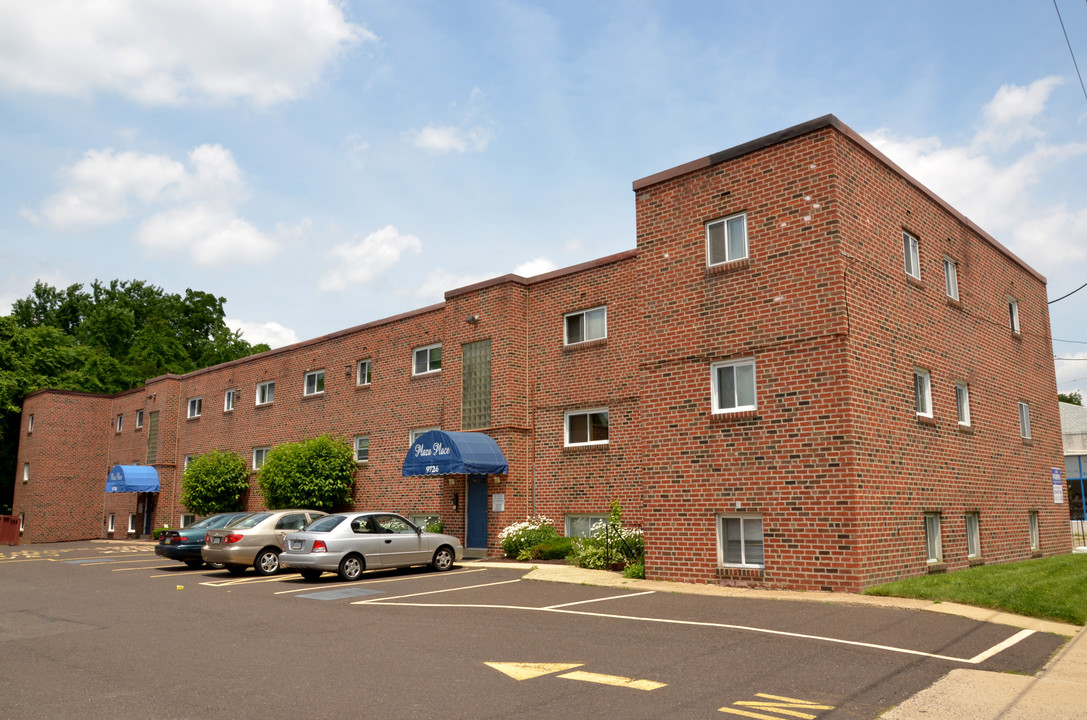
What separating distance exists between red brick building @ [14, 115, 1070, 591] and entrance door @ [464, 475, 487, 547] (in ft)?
0.28

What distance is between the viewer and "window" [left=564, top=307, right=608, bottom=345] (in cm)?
2114

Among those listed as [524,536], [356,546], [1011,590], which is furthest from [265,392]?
[1011,590]

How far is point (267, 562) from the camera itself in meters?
19.0

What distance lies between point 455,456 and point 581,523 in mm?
3639

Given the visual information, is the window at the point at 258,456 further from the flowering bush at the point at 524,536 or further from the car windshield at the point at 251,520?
the flowering bush at the point at 524,536

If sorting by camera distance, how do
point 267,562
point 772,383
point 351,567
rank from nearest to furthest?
point 772,383 < point 351,567 < point 267,562

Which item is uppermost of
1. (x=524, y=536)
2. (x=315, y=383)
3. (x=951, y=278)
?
(x=951, y=278)

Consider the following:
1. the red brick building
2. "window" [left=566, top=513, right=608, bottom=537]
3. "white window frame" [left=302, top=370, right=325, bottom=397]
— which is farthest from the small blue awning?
"window" [left=566, top=513, right=608, bottom=537]

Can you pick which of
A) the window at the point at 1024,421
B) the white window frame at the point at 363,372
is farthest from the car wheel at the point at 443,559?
the window at the point at 1024,421

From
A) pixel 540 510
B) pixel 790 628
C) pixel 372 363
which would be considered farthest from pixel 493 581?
pixel 372 363

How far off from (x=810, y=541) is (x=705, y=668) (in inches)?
239

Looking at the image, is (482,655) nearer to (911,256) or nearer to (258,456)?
(911,256)

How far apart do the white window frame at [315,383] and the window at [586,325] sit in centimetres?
1182

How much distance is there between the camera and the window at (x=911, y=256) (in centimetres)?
1631
